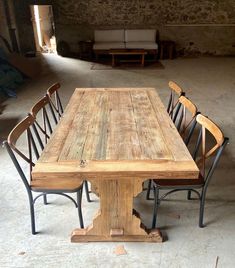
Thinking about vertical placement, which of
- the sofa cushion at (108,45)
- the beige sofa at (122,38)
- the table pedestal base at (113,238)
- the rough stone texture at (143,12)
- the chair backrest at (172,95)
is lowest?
the table pedestal base at (113,238)

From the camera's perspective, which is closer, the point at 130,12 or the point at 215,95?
the point at 215,95

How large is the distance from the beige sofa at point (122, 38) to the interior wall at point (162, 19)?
Result: 27 cm

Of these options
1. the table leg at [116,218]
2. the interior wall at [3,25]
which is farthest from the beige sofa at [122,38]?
the table leg at [116,218]

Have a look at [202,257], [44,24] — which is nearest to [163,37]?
[44,24]

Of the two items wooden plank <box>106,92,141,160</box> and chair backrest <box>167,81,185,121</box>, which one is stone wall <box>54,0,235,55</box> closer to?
chair backrest <box>167,81,185,121</box>

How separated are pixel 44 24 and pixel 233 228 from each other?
31.0 ft

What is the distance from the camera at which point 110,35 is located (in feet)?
26.0

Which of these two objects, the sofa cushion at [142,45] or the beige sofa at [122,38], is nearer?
the sofa cushion at [142,45]

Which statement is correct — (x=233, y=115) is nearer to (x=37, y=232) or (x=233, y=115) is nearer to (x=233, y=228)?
(x=233, y=228)

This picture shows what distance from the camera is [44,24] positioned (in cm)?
955

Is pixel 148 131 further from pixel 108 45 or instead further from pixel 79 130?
pixel 108 45

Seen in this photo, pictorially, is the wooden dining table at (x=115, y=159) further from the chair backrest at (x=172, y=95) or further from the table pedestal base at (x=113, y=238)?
the chair backrest at (x=172, y=95)

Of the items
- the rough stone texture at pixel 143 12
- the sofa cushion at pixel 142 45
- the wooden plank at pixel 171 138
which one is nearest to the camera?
the wooden plank at pixel 171 138

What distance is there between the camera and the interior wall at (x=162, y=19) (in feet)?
25.5
